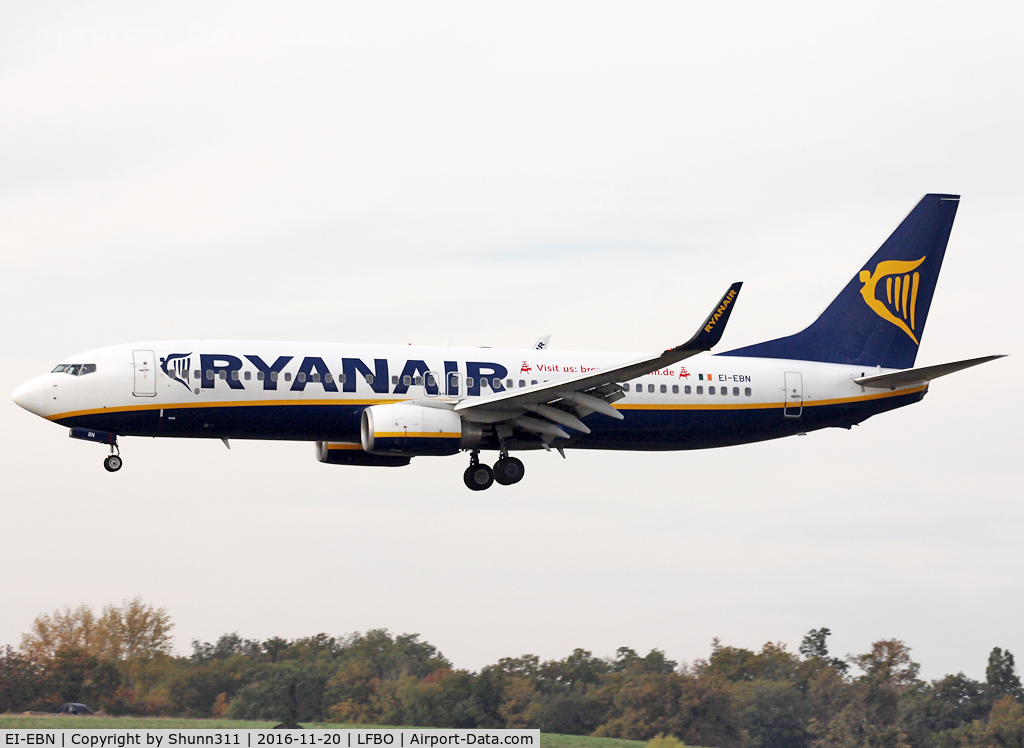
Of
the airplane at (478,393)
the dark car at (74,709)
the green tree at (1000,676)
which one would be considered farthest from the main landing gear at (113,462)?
the green tree at (1000,676)

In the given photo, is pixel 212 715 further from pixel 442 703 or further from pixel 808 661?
pixel 808 661

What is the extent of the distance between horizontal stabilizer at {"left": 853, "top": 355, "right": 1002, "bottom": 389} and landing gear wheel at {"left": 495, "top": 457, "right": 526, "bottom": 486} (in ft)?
40.1

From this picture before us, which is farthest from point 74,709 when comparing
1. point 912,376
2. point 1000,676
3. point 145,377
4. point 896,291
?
point 1000,676

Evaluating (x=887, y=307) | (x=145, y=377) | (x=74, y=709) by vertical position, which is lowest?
(x=74, y=709)

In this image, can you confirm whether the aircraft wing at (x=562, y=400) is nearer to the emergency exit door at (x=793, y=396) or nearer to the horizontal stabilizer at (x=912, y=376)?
the emergency exit door at (x=793, y=396)

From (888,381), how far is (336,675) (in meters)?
32.8

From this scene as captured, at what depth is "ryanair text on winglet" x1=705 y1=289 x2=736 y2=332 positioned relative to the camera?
35.8 metres

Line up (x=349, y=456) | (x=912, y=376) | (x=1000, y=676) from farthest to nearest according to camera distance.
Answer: (x=1000, y=676) < (x=912, y=376) < (x=349, y=456)

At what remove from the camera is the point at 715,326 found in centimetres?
3603

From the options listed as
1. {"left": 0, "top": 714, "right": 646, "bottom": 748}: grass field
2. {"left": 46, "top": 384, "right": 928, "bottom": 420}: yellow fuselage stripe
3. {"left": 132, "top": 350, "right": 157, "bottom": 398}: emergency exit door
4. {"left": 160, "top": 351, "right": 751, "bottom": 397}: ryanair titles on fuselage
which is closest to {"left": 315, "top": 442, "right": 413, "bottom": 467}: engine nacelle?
{"left": 160, "top": 351, "right": 751, "bottom": 397}: ryanair titles on fuselage

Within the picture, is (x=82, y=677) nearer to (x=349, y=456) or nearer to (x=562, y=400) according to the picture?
(x=349, y=456)

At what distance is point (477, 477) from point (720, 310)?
1124 centimetres

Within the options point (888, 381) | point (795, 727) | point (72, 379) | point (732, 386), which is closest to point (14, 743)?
point (72, 379)
